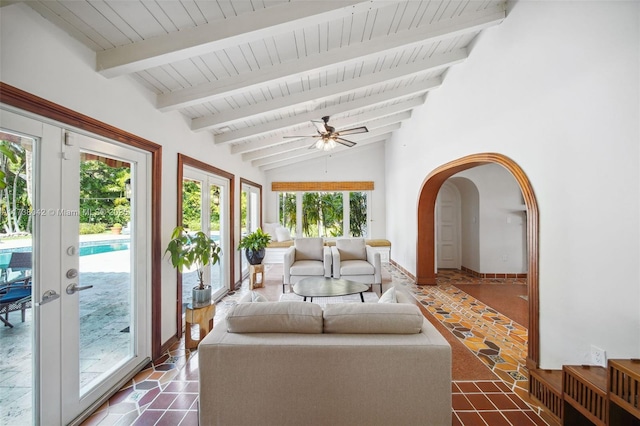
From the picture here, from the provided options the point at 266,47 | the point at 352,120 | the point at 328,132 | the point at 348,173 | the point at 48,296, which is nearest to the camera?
the point at 48,296

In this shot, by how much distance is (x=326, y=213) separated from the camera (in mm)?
7613

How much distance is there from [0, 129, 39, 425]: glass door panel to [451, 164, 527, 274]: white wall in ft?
19.0

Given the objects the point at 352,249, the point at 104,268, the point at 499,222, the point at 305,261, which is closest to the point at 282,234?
the point at 305,261

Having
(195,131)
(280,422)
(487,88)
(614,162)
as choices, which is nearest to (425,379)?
(280,422)

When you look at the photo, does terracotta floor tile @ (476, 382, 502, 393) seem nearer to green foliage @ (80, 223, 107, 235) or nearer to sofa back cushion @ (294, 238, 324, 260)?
sofa back cushion @ (294, 238, 324, 260)

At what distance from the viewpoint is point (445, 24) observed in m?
2.57

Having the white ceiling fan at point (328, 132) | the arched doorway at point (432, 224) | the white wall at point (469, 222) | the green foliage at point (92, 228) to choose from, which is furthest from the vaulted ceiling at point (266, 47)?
the white wall at point (469, 222)

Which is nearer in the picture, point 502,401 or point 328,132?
point 502,401

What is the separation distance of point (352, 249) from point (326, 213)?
9.85 feet

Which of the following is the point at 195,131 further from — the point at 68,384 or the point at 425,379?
the point at 425,379

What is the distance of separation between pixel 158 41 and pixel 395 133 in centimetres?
562

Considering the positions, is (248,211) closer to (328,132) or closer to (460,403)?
(328,132)

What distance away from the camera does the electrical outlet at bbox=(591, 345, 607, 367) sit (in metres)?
1.71

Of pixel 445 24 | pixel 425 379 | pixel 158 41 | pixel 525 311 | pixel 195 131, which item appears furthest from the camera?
pixel 525 311
